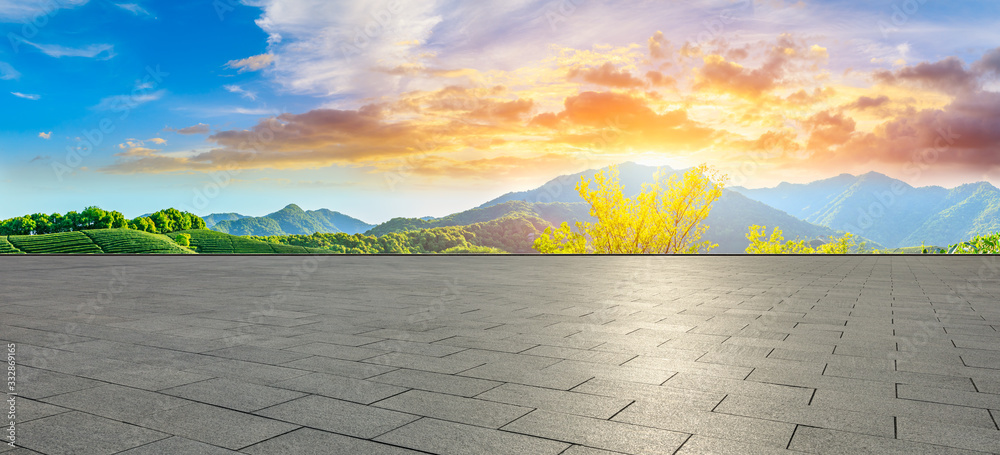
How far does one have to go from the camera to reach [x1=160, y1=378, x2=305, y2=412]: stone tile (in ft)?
12.6

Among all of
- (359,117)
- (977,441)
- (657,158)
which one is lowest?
(977,441)

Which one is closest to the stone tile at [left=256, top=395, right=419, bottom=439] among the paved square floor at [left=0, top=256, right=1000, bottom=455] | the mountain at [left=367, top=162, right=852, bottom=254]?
the paved square floor at [left=0, top=256, right=1000, bottom=455]

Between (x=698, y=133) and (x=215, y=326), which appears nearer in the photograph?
(x=215, y=326)

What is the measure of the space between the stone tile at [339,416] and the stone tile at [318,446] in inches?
3.8

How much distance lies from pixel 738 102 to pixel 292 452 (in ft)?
126

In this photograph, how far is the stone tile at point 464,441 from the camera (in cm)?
301

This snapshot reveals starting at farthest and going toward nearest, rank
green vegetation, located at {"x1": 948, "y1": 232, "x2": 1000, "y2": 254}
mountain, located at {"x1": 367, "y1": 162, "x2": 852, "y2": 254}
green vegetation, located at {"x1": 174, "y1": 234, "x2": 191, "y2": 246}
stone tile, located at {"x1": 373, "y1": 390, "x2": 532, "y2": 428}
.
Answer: mountain, located at {"x1": 367, "y1": 162, "x2": 852, "y2": 254} → green vegetation, located at {"x1": 174, "y1": 234, "x2": 191, "y2": 246} → green vegetation, located at {"x1": 948, "y1": 232, "x2": 1000, "y2": 254} → stone tile, located at {"x1": 373, "y1": 390, "x2": 532, "y2": 428}

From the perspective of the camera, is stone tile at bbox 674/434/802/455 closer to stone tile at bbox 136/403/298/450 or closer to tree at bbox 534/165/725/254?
stone tile at bbox 136/403/298/450

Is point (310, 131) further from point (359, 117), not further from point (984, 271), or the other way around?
point (984, 271)

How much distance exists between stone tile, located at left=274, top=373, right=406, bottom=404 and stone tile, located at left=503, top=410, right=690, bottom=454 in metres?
1.10

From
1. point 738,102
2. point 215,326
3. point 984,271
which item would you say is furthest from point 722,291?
point 738,102

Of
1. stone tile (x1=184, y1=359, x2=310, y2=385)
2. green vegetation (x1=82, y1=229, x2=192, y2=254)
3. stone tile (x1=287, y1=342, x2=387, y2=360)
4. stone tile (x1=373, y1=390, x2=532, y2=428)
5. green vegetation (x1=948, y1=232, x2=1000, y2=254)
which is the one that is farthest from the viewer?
green vegetation (x1=82, y1=229, x2=192, y2=254)

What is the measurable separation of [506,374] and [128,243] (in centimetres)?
6141

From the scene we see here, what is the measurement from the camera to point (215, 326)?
22.6ft
